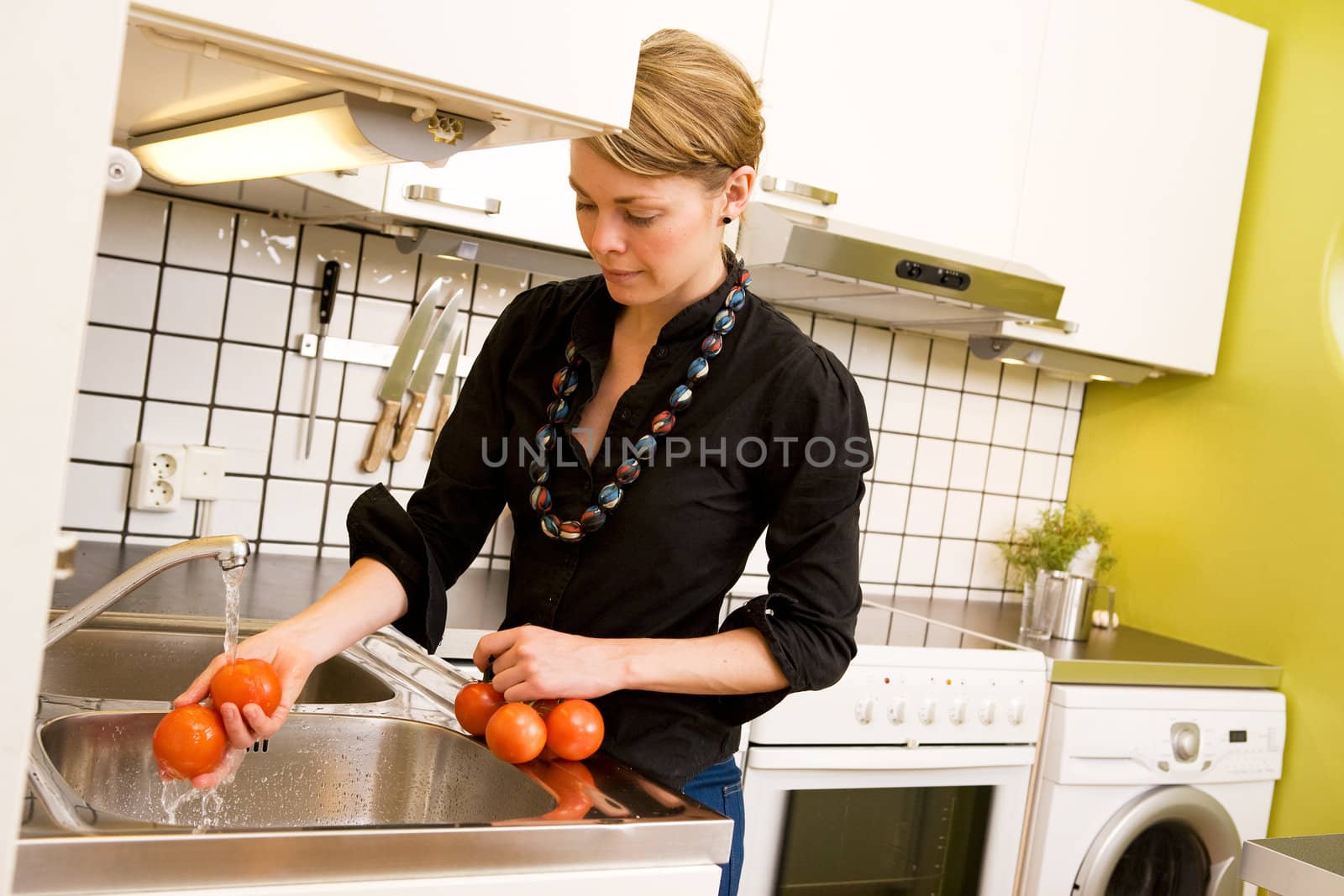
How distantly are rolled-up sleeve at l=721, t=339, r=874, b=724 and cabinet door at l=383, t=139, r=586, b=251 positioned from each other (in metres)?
0.76

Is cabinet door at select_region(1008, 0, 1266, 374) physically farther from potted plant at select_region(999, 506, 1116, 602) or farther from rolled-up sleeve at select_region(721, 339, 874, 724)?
rolled-up sleeve at select_region(721, 339, 874, 724)

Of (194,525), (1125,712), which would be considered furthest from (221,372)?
(1125,712)

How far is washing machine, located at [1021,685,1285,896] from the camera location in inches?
81.4

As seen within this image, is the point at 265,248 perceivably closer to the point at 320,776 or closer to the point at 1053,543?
the point at 320,776

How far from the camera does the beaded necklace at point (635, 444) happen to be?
1.03m

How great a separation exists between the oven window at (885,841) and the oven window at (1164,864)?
1.20 feet

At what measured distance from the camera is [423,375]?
6.60ft

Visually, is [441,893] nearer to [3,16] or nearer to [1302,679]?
[3,16]

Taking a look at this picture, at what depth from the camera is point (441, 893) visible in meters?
0.78

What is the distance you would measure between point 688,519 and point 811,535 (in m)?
0.11

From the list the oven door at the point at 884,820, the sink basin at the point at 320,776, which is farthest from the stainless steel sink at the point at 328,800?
the oven door at the point at 884,820

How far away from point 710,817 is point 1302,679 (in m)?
1.84

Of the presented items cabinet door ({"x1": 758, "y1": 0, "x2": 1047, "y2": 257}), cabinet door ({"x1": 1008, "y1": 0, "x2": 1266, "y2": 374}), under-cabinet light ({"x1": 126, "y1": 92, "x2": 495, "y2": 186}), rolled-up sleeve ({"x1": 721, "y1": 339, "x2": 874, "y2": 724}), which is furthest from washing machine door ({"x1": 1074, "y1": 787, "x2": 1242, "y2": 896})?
under-cabinet light ({"x1": 126, "y1": 92, "x2": 495, "y2": 186})

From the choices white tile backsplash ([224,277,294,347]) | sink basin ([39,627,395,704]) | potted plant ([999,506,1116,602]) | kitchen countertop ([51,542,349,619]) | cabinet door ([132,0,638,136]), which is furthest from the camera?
potted plant ([999,506,1116,602])
